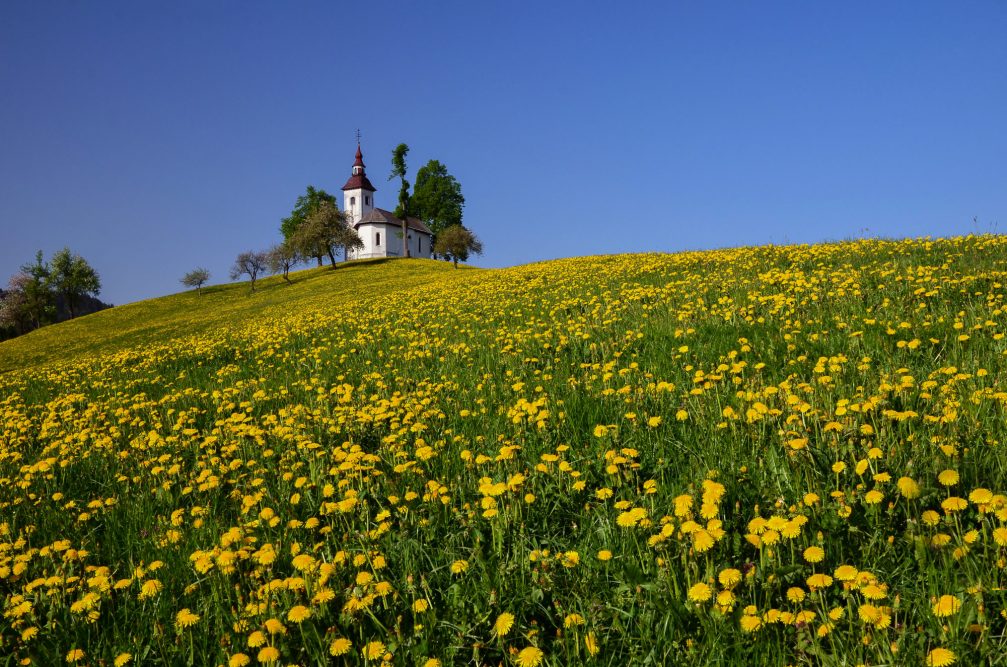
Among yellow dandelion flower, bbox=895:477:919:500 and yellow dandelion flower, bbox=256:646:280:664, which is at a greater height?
yellow dandelion flower, bbox=895:477:919:500

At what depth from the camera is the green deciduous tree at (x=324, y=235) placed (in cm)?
5516

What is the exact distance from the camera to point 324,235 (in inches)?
2222

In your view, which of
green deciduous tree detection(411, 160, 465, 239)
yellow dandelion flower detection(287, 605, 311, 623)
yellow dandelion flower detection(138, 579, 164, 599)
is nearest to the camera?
yellow dandelion flower detection(287, 605, 311, 623)

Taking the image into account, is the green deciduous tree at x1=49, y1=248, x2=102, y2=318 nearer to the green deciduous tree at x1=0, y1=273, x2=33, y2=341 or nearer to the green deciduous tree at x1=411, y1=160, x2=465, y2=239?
the green deciduous tree at x1=0, y1=273, x2=33, y2=341

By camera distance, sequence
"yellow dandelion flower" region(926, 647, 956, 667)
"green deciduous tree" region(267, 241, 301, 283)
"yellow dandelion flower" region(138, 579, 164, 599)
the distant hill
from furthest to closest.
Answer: the distant hill < "green deciduous tree" region(267, 241, 301, 283) < "yellow dandelion flower" region(138, 579, 164, 599) < "yellow dandelion flower" region(926, 647, 956, 667)

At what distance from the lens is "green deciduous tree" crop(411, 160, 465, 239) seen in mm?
81812

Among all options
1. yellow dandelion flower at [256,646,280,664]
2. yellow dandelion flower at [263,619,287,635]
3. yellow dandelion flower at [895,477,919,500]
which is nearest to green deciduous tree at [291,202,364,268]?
yellow dandelion flower at [263,619,287,635]

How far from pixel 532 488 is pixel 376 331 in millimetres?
8770

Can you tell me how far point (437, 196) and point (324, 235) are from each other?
28761 millimetres

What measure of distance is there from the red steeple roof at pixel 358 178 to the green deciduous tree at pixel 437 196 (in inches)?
486

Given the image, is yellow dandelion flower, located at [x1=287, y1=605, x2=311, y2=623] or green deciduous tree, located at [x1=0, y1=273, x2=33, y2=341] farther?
green deciduous tree, located at [x1=0, y1=273, x2=33, y2=341]

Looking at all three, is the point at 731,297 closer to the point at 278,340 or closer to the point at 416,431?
the point at 416,431

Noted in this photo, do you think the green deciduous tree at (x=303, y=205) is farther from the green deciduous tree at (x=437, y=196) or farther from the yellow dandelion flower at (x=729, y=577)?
the yellow dandelion flower at (x=729, y=577)

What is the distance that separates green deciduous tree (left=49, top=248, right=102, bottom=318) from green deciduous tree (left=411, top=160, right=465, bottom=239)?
41.0 m
